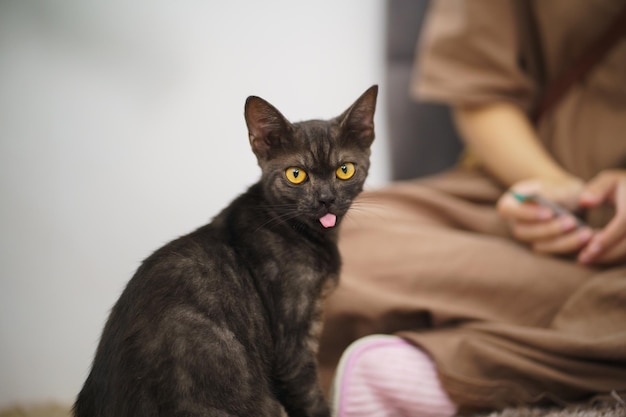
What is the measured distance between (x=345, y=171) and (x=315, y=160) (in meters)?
0.04

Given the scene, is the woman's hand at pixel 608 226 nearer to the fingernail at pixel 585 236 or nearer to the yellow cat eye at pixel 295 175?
the fingernail at pixel 585 236

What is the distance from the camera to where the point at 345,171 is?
637 millimetres

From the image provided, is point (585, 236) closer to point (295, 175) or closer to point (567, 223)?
point (567, 223)

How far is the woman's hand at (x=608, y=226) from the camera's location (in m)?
0.93

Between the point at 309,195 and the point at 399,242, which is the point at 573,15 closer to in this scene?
the point at 399,242

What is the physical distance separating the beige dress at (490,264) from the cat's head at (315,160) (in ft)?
0.43

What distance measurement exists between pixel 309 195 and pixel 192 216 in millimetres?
169

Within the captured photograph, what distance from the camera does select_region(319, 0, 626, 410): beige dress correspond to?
2.65ft

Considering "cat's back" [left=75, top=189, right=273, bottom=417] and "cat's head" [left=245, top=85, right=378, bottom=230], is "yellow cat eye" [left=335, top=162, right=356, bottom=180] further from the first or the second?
"cat's back" [left=75, top=189, right=273, bottom=417]

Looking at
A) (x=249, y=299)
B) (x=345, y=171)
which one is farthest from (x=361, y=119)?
(x=249, y=299)

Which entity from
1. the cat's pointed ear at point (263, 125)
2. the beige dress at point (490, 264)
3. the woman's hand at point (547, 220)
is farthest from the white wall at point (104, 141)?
the woman's hand at point (547, 220)

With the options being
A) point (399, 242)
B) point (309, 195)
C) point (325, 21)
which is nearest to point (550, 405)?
point (399, 242)

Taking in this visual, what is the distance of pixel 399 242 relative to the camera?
100 cm

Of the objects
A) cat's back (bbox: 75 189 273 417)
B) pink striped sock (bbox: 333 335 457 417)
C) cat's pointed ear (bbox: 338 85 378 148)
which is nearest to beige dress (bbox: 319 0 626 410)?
pink striped sock (bbox: 333 335 457 417)
